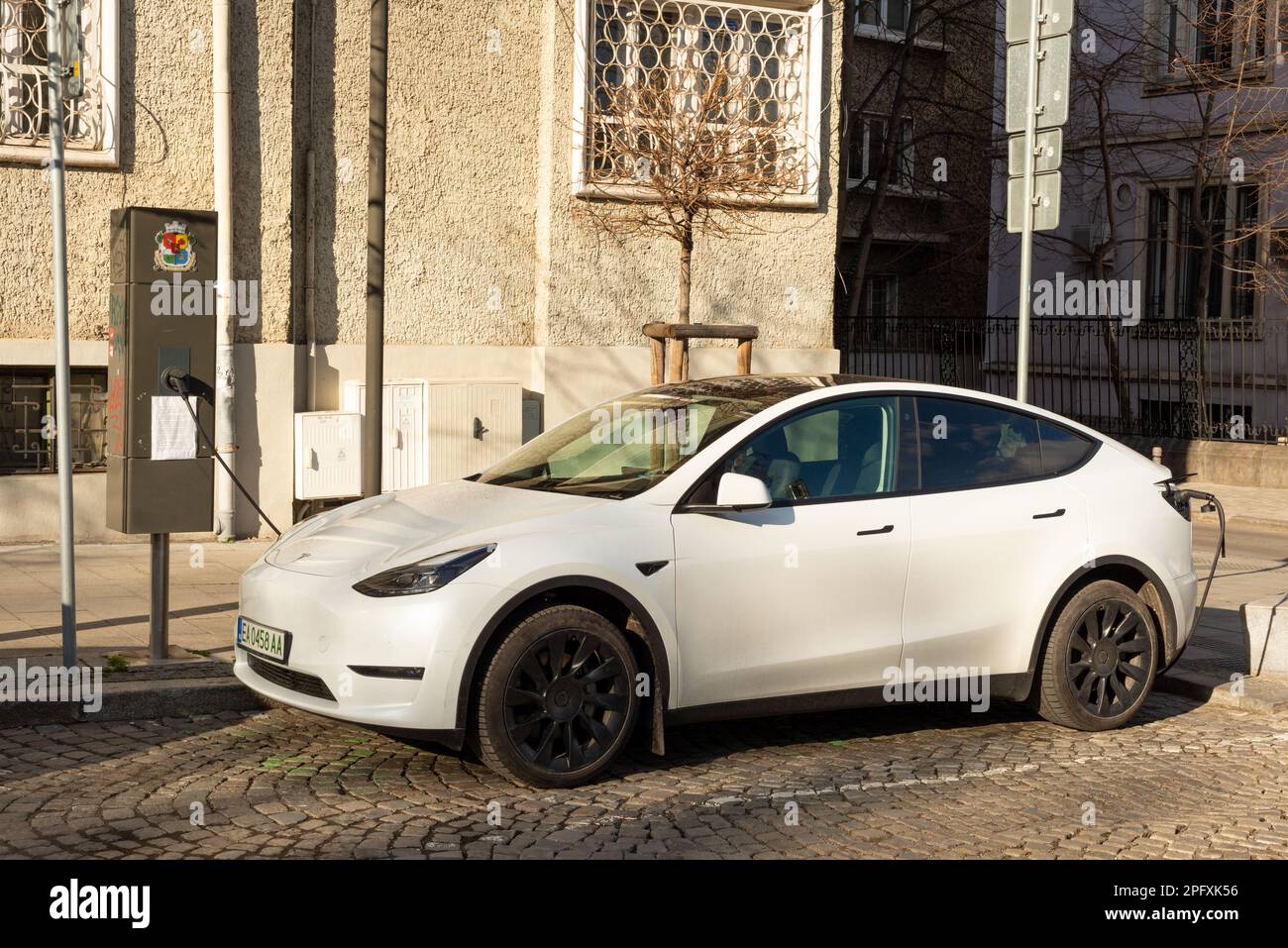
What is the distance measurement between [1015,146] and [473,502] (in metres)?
5.24

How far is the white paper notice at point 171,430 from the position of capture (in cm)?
754

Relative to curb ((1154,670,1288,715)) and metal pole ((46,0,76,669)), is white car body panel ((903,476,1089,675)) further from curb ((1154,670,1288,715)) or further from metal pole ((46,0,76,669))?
metal pole ((46,0,76,669))

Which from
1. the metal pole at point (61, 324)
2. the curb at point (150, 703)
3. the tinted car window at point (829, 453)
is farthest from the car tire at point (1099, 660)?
the metal pole at point (61, 324)

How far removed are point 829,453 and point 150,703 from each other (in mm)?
3370

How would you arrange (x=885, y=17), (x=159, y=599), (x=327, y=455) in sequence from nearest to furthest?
(x=159, y=599) → (x=327, y=455) → (x=885, y=17)

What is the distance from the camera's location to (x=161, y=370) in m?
7.51

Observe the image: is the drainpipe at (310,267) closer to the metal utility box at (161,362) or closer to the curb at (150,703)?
the metal utility box at (161,362)

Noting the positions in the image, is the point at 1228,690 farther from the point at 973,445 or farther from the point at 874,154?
the point at 874,154

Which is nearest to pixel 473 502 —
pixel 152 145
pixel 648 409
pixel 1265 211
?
pixel 648 409

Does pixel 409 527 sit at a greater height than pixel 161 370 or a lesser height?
lesser

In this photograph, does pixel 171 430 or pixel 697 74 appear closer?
pixel 171 430

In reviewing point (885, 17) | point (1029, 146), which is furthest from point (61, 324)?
point (885, 17)
